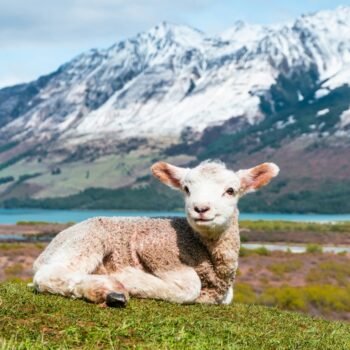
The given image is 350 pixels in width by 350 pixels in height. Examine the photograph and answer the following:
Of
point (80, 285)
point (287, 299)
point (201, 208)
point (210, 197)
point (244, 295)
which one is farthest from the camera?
point (244, 295)

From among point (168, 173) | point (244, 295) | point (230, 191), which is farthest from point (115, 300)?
point (244, 295)

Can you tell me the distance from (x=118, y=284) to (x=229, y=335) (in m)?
2.61

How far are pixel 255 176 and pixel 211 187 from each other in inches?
69.1

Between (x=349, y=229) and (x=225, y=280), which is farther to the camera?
(x=349, y=229)

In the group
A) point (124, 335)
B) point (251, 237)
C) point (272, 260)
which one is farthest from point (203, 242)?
point (251, 237)

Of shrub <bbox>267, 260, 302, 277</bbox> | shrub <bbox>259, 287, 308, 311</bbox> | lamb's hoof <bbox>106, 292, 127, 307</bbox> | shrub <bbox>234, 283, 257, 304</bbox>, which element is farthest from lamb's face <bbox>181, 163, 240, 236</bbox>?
shrub <bbox>267, 260, 302, 277</bbox>

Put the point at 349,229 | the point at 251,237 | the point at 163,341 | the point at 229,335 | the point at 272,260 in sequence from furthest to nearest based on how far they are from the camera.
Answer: the point at 349,229 < the point at 251,237 < the point at 272,260 < the point at 229,335 < the point at 163,341

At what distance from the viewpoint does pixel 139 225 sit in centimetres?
1518

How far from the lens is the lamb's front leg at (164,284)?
13789 millimetres

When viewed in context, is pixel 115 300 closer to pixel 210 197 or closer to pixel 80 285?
pixel 80 285

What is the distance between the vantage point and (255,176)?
52.1 ft

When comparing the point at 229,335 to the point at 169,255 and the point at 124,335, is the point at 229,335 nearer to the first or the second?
the point at 124,335

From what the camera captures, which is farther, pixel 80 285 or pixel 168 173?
pixel 168 173

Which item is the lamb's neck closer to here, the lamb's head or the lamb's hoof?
the lamb's head
